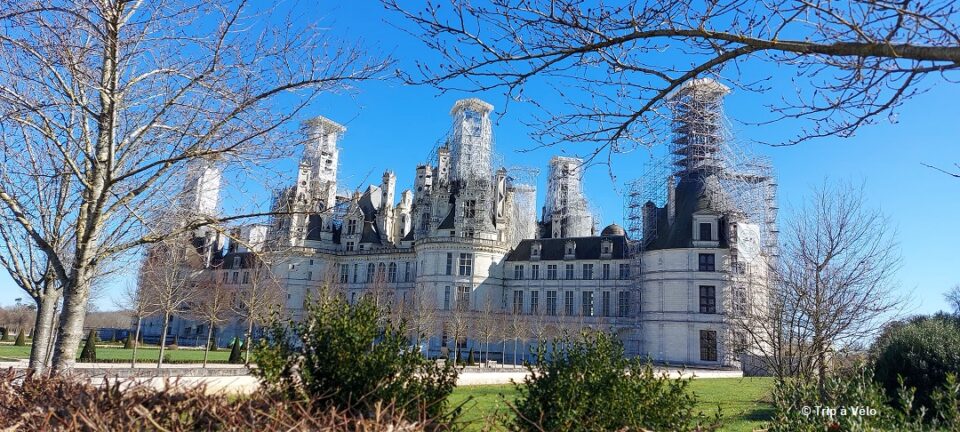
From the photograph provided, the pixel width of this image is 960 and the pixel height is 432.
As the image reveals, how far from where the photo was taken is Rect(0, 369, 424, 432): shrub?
3.83 metres

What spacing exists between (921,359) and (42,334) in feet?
54.3

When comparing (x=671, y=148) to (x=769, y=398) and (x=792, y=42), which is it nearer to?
(x=769, y=398)

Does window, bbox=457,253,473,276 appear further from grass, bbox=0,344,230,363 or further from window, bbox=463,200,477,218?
grass, bbox=0,344,230,363

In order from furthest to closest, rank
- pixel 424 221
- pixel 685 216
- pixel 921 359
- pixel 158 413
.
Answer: pixel 424 221 → pixel 685 216 → pixel 921 359 → pixel 158 413

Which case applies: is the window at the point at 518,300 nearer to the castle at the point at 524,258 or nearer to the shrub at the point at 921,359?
the castle at the point at 524,258

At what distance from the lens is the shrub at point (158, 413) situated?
3832 millimetres

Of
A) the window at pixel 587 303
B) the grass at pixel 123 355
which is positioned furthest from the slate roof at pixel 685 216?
the grass at pixel 123 355

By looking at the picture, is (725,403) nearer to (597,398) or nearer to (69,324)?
(597,398)

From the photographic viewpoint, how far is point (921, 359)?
43.2 feet

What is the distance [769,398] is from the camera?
59.5 ft

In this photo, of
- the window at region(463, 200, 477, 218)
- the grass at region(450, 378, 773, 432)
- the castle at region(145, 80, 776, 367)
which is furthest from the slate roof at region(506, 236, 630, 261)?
the grass at region(450, 378, 773, 432)

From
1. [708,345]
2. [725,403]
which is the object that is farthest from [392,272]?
[725,403]

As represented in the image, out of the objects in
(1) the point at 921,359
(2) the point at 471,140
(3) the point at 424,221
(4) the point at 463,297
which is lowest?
(1) the point at 921,359

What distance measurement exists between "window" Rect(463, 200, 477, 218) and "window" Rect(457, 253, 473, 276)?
3460 millimetres
